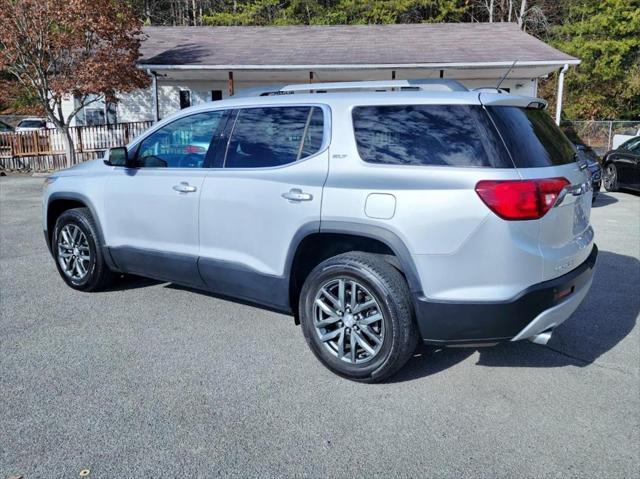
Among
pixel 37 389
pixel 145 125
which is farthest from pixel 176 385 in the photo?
pixel 145 125

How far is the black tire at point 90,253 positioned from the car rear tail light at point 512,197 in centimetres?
359

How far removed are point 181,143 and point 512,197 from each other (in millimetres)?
2824

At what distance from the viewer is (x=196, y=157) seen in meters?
4.52

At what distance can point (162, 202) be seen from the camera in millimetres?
4570

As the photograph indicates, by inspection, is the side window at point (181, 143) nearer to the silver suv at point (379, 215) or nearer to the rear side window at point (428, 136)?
the silver suv at point (379, 215)

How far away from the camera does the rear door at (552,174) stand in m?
3.25

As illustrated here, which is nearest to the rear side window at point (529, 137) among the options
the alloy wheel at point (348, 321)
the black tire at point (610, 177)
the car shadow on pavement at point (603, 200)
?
the alloy wheel at point (348, 321)

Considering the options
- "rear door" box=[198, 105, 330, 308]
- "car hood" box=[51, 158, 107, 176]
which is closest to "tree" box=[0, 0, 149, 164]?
"car hood" box=[51, 158, 107, 176]

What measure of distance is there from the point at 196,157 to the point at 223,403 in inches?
80.7

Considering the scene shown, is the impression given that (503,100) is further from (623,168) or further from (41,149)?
(41,149)

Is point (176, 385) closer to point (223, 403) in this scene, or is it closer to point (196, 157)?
point (223, 403)

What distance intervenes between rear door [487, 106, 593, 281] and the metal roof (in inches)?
534

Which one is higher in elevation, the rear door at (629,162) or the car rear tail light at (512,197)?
the car rear tail light at (512,197)

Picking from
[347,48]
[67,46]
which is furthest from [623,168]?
[67,46]
